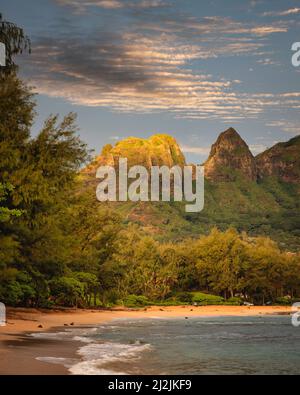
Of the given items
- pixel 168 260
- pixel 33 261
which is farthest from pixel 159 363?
pixel 168 260

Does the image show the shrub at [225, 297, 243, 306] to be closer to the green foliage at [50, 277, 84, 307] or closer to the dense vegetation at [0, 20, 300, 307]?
the dense vegetation at [0, 20, 300, 307]

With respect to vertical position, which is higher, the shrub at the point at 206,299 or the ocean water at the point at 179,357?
the ocean water at the point at 179,357

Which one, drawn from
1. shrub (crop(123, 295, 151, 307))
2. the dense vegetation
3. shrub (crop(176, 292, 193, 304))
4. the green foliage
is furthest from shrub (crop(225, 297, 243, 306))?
the green foliage

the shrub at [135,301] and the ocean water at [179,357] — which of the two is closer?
the ocean water at [179,357]

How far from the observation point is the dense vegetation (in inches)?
896

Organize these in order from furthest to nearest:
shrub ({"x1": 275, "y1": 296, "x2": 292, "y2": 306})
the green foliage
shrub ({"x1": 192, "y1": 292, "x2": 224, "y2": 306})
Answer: shrub ({"x1": 275, "y1": 296, "x2": 292, "y2": 306}) → shrub ({"x1": 192, "y1": 292, "x2": 224, "y2": 306}) → the green foliage

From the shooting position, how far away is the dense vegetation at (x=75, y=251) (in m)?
22.8

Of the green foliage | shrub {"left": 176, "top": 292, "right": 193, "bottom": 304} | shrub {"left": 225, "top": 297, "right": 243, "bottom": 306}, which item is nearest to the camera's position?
the green foliage

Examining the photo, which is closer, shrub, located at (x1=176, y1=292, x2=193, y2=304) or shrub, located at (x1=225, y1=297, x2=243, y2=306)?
shrub, located at (x1=225, y1=297, x2=243, y2=306)

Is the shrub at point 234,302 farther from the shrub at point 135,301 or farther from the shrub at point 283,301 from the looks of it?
the shrub at point 135,301

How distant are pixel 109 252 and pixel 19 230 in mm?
29807

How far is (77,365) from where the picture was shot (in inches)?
602

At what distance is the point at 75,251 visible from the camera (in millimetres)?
45062

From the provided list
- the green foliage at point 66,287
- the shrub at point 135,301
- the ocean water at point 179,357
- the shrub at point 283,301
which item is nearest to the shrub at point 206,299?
the shrub at point 135,301
